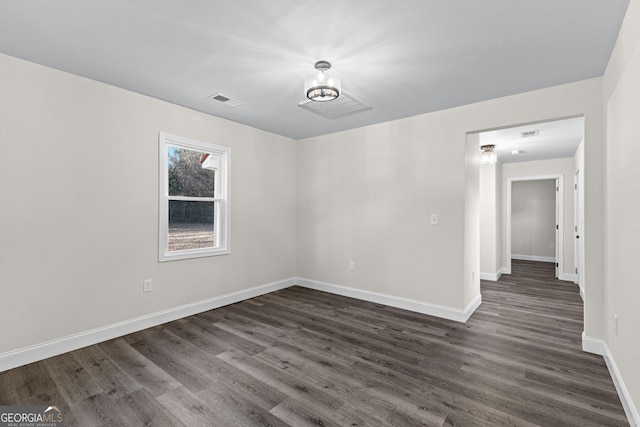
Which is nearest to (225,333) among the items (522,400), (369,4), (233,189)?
(233,189)

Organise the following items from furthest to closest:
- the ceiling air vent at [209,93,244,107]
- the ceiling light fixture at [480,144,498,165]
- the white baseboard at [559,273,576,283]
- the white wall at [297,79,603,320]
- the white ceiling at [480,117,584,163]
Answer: the white baseboard at [559,273,576,283]
the ceiling light fixture at [480,144,498,165]
the white ceiling at [480,117,584,163]
the ceiling air vent at [209,93,244,107]
the white wall at [297,79,603,320]

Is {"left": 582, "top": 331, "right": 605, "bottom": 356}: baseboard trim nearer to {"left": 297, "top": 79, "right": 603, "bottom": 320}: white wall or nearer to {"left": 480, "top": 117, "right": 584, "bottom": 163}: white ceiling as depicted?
{"left": 297, "top": 79, "right": 603, "bottom": 320}: white wall

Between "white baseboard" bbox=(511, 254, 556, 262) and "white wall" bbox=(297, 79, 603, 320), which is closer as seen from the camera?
"white wall" bbox=(297, 79, 603, 320)

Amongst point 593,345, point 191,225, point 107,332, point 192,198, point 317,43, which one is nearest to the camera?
point 317,43

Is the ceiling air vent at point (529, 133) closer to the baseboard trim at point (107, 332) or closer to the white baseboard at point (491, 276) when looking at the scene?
the white baseboard at point (491, 276)

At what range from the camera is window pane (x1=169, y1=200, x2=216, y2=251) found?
3707 mm

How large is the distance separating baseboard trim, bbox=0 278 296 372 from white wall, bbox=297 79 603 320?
5.18ft

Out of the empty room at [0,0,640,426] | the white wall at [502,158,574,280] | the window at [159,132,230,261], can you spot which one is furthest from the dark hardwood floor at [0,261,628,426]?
the white wall at [502,158,574,280]

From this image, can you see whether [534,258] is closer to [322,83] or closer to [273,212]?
[273,212]

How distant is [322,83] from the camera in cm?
244

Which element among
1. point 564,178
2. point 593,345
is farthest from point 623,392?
point 564,178

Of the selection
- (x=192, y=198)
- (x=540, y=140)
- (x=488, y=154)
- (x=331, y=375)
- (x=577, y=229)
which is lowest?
(x=331, y=375)

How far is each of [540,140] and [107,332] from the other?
6248mm

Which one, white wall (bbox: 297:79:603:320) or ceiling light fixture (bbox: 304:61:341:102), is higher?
ceiling light fixture (bbox: 304:61:341:102)
